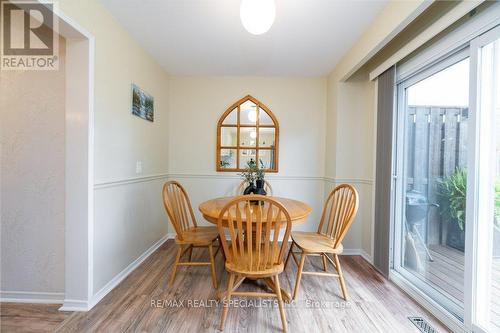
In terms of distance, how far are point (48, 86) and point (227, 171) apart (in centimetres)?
206

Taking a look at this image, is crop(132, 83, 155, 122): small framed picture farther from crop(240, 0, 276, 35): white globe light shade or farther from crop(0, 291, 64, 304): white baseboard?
crop(0, 291, 64, 304): white baseboard

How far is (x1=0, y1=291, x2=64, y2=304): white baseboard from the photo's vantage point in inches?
67.5

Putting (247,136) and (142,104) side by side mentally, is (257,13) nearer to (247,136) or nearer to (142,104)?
(142,104)

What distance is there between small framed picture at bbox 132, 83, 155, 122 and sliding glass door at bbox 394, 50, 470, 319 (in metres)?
2.67

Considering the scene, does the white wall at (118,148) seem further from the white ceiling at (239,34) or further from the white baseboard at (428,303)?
the white baseboard at (428,303)

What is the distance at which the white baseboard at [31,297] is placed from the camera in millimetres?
1715

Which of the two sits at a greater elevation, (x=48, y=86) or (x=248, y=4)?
(x=248, y=4)

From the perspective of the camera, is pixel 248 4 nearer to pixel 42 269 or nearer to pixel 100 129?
pixel 100 129

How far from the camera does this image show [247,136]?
10.5 ft

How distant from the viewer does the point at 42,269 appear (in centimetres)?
171

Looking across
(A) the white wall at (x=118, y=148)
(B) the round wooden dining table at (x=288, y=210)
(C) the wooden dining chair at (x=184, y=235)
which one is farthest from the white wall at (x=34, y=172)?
(B) the round wooden dining table at (x=288, y=210)

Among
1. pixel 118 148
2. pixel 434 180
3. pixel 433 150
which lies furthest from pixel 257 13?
pixel 434 180

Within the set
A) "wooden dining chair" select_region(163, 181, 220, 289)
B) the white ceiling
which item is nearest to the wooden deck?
"wooden dining chair" select_region(163, 181, 220, 289)

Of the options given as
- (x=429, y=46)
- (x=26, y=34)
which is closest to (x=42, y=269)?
(x=26, y=34)
